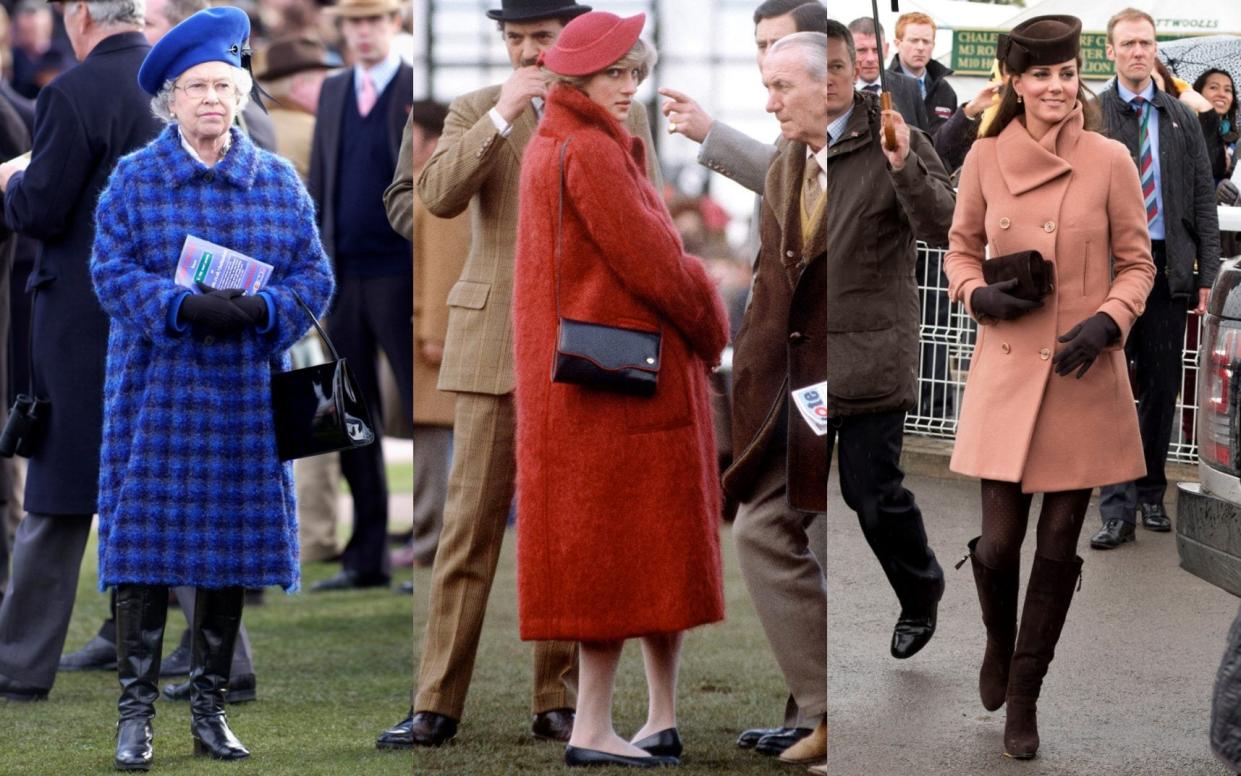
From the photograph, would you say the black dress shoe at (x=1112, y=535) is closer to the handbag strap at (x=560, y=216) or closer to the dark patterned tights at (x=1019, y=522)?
the dark patterned tights at (x=1019, y=522)

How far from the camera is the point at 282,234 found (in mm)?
4820

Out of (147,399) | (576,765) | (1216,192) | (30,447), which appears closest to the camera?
(1216,192)

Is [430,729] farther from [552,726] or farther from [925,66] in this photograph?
[925,66]

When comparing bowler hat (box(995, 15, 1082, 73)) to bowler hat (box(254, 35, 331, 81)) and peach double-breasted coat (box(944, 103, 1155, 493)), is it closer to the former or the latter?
peach double-breasted coat (box(944, 103, 1155, 493))

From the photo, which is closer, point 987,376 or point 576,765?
point 987,376

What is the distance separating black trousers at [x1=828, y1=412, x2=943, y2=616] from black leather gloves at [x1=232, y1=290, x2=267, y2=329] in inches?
59.0

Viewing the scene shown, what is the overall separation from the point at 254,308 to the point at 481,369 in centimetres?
70

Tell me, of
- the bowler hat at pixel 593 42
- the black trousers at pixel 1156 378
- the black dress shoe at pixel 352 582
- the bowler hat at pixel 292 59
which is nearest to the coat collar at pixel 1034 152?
the black trousers at pixel 1156 378

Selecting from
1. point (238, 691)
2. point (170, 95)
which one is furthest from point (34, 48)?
point (170, 95)

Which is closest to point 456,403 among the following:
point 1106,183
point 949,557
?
point 949,557

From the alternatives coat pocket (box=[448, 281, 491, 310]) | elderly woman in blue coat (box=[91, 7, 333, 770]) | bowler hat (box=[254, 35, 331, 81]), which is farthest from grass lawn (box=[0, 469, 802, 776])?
bowler hat (box=[254, 35, 331, 81])

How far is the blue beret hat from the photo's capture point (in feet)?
15.5

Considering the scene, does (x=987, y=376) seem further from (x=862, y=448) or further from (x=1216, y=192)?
(x=1216, y=192)

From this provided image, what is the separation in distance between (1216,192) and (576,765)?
5.77 feet
